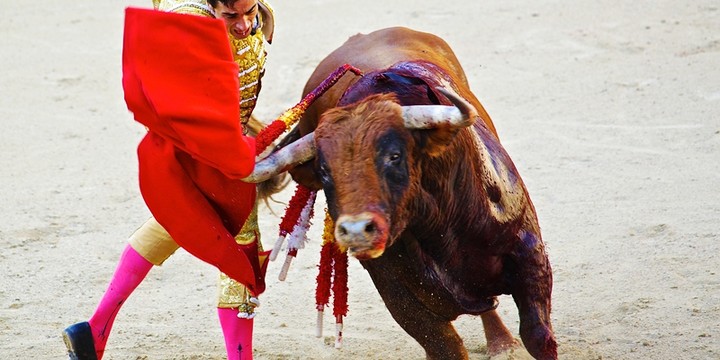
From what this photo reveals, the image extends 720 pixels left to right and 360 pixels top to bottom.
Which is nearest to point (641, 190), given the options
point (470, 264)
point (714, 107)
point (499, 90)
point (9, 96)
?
point (714, 107)

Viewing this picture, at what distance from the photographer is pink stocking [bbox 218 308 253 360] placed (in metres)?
4.56

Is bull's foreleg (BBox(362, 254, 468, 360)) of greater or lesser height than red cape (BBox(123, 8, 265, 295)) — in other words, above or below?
below

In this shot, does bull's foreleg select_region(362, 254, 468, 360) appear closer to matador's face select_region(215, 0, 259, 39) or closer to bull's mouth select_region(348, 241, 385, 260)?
bull's mouth select_region(348, 241, 385, 260)

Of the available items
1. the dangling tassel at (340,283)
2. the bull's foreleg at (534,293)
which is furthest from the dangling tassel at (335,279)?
the bull's foreleg at (534,293)

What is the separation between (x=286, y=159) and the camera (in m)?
3.82

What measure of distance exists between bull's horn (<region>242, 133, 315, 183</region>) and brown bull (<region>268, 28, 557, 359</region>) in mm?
24

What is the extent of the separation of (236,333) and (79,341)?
0.58 m

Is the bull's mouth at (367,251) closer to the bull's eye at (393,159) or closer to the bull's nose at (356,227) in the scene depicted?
the bull's nose at (356,227)

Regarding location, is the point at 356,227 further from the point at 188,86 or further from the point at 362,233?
the point at 188,86

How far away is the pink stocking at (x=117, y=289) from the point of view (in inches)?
181

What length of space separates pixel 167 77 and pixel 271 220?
9.82 feet

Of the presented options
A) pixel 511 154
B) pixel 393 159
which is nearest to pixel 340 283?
pixel 393 159

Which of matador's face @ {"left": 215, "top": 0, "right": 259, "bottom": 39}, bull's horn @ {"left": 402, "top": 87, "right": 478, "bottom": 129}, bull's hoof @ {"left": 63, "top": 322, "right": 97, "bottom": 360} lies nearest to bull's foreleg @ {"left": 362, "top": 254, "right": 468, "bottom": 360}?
bull's horn @ {"left": 402, "top": 87, "right": 478, "bottom": 129}

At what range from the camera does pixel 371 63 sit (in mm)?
4926
